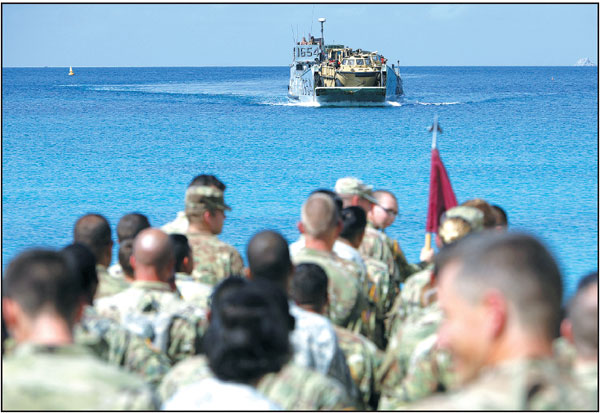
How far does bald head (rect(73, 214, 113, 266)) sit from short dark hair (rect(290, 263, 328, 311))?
4.94 ft

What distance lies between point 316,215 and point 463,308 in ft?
7.79

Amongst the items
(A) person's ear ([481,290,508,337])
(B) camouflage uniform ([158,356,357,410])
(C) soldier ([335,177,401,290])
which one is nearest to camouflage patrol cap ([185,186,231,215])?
(C) soldier ([335,177,401,290])

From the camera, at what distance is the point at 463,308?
6.21 ft

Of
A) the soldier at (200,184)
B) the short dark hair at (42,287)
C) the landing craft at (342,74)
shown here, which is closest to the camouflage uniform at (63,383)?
the short dark hair at (42,287)

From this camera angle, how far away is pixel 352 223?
4770mm

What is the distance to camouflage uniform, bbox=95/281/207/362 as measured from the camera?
344 cm

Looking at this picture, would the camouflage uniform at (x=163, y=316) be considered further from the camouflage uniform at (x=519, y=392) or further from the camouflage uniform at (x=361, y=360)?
the camouflage uniform at (x=519, y=392)

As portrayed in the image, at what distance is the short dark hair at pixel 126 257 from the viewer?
4.25 meters

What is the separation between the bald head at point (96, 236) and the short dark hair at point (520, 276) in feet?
10.0

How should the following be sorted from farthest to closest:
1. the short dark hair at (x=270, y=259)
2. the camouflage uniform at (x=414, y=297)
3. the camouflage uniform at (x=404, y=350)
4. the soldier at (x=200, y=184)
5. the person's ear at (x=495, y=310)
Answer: the soldier at (x=200, y=184)
the camouflage uniform at (x=414, y=297)
the short dark hair at (x=270, y=259)
the camouflage uniform at (x=404, y=350)
the person's ear at (x=495, y=310)

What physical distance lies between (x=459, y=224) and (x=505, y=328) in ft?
7.64

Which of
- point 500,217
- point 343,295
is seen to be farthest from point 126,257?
point 500,217

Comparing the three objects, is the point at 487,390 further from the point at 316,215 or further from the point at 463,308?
the point at 316,215

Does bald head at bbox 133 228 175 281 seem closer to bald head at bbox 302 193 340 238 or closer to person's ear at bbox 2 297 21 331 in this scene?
bald head at bbox 302 193 340 238
